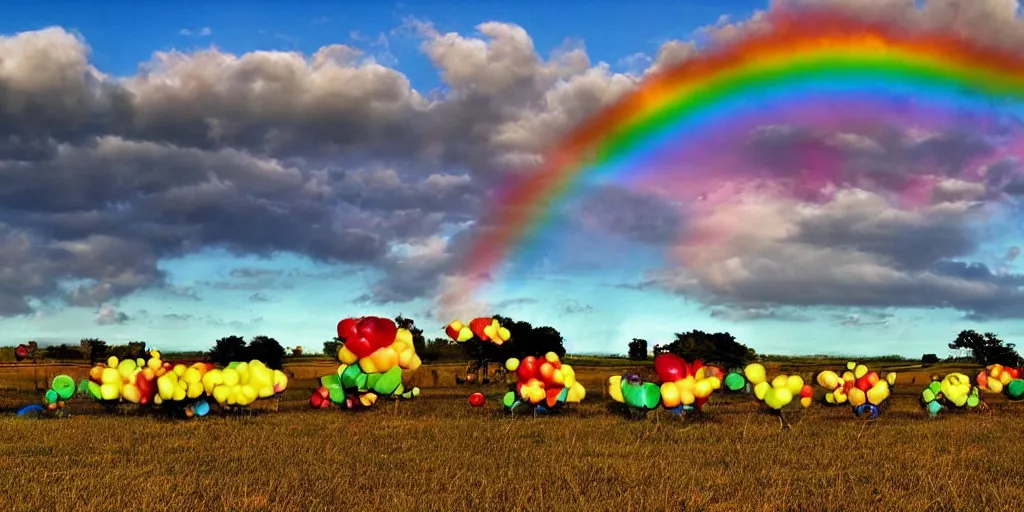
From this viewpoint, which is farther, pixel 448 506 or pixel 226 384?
pixel 226 384

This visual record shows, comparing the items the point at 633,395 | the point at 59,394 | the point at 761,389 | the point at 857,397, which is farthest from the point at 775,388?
the point at 59,394

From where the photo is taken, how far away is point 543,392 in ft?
92.1

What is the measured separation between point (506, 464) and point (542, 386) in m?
12.8

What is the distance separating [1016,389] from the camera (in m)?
34.3

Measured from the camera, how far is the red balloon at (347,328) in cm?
2714

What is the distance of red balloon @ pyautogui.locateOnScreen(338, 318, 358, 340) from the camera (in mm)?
27141

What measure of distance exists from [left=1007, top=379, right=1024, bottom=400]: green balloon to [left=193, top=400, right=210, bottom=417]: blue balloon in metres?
30.3

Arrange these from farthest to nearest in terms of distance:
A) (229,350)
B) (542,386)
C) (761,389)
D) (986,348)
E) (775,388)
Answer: (986,348), (229,350), (542,386), (761,389), (775,388)

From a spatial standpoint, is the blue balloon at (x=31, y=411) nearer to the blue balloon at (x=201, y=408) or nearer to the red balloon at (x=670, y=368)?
the blue balloon at (x=201, y=408)

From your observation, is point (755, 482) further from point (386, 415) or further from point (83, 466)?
point (386, 415)

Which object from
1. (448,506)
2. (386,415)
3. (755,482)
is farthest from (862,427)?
(448,506)

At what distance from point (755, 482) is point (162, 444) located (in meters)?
12.5

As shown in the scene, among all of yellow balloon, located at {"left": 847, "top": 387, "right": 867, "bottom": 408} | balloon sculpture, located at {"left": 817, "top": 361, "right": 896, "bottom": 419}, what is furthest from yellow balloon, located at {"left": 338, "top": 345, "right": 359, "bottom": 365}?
yellow balloon, located at {"left": 847, "top": 387, "right": 867, "bottom": 408}

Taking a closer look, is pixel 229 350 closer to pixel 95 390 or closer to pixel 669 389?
pixel 95 390
